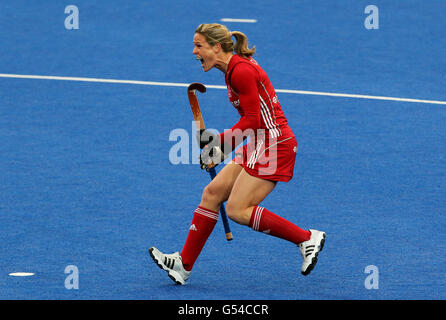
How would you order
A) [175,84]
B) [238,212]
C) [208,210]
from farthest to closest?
[175,84] < [208,210] < [238,212]

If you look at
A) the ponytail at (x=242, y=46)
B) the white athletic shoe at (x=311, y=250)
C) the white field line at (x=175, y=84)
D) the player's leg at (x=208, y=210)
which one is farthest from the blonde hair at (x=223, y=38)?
the white field line at (x=175, y=84)

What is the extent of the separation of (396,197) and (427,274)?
6.82 ft

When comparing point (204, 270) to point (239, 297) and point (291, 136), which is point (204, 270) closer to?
point (239, 297)

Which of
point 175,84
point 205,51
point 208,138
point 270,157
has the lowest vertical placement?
point 270,157

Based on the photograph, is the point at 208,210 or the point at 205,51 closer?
the point at 205,51

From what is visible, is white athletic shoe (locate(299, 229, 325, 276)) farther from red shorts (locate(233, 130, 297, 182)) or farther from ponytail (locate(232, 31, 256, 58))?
ponytail (locate(232, 31, 256, 58))

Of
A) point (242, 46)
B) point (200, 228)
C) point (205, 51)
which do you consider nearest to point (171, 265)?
point (200, 228)

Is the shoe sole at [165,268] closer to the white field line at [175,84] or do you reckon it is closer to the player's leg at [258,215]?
the player's leg at [258,215]

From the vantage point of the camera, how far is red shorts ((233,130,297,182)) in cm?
726

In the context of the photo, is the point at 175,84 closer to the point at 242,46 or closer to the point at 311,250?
the point at 242,46

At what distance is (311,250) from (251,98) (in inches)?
51.1

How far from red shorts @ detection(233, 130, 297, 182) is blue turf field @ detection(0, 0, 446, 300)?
896 millimetres

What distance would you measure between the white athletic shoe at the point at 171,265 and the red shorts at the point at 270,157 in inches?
36.0

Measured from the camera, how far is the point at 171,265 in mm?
7387
